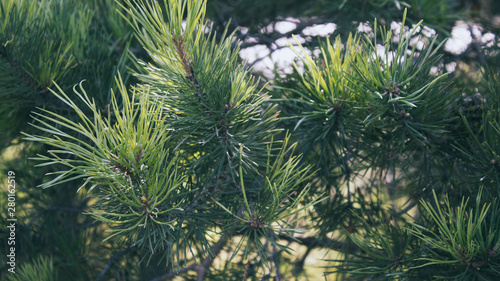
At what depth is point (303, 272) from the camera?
3.67 feet

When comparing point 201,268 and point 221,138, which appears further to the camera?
point 201,268

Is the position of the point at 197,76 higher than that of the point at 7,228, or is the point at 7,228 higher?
the point at 197,76

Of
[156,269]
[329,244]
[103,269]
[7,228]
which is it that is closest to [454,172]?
[329,244]

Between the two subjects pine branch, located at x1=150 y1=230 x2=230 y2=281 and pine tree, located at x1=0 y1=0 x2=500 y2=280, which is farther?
pine branch, located at x1=150 y1=230 x2=230 y2=281

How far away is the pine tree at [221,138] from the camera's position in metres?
0.45

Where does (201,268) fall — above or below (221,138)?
below

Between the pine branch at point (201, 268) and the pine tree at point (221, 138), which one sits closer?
the pine tree at point (221, 138)

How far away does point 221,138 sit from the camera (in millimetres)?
533

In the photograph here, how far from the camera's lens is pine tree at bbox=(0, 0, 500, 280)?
17.7 inches

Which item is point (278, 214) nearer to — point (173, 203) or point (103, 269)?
point (173, 203)

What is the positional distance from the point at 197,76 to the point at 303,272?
32.6 inches

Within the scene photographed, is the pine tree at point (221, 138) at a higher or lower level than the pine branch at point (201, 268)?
higher

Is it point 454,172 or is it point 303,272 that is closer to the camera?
point 454,172

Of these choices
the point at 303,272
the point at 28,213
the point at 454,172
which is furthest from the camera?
the point at 303,272
